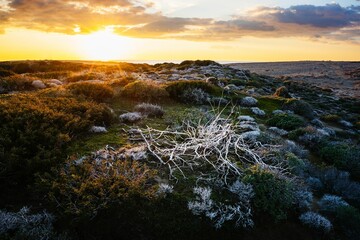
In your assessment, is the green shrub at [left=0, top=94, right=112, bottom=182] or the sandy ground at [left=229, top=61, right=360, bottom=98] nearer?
the green shrub at [left=0, top=94, right=112, bottom=182]

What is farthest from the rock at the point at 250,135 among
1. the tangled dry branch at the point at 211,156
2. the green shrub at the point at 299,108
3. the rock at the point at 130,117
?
the green shrub at the point at 299,108

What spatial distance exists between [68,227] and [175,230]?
5.75 feet

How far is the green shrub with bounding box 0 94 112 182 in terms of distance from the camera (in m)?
6.00

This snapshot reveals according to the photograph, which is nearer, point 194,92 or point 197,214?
point 197,214

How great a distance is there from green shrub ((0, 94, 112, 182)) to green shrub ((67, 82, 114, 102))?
7.52ft

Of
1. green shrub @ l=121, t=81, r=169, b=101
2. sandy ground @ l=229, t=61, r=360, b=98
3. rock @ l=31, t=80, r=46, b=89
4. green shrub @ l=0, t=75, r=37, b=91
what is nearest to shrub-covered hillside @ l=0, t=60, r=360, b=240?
green shrub @ l=121, t=81, r=169, b=101

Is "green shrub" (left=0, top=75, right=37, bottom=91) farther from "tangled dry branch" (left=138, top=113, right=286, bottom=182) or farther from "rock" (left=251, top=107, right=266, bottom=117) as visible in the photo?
"rock" (left=251, top=107, right=266, bottom=117)

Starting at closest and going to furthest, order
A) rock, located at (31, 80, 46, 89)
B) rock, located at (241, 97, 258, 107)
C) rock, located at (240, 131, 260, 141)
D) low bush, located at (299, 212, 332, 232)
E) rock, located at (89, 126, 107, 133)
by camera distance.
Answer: low bush, located at (299, 212, 332, 232), rock, located at (89, 126, 107, 133), rock, located at (240, 131, 260, 141), rock, located at (31, 80, 46, 89), rock, located at (241, 97, 258, 107)

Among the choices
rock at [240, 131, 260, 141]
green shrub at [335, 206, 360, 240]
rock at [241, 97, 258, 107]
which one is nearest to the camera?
green shrub at [335, 206, 360, 240]

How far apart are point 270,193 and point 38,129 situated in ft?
17.8

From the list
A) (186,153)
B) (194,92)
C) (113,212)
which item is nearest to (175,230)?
(113,212)

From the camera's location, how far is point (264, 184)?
245 inches

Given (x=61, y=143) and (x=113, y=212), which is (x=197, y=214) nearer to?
(x=113, y=212)

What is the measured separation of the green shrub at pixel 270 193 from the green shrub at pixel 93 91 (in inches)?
316
